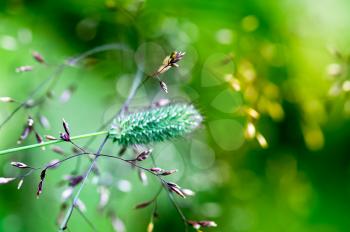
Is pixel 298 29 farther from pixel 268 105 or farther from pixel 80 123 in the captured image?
pixel 80 123

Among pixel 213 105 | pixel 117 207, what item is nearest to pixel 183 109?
pixel 117 207

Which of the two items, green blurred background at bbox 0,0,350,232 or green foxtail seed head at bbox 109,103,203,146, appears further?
green blurred background at bbox 0,0,350,232

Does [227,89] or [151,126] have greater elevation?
[227,89]

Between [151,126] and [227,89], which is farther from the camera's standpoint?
[227,89]

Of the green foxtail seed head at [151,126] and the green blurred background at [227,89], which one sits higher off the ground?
the green blurred background at [227,89]

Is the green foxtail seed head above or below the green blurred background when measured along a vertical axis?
below
